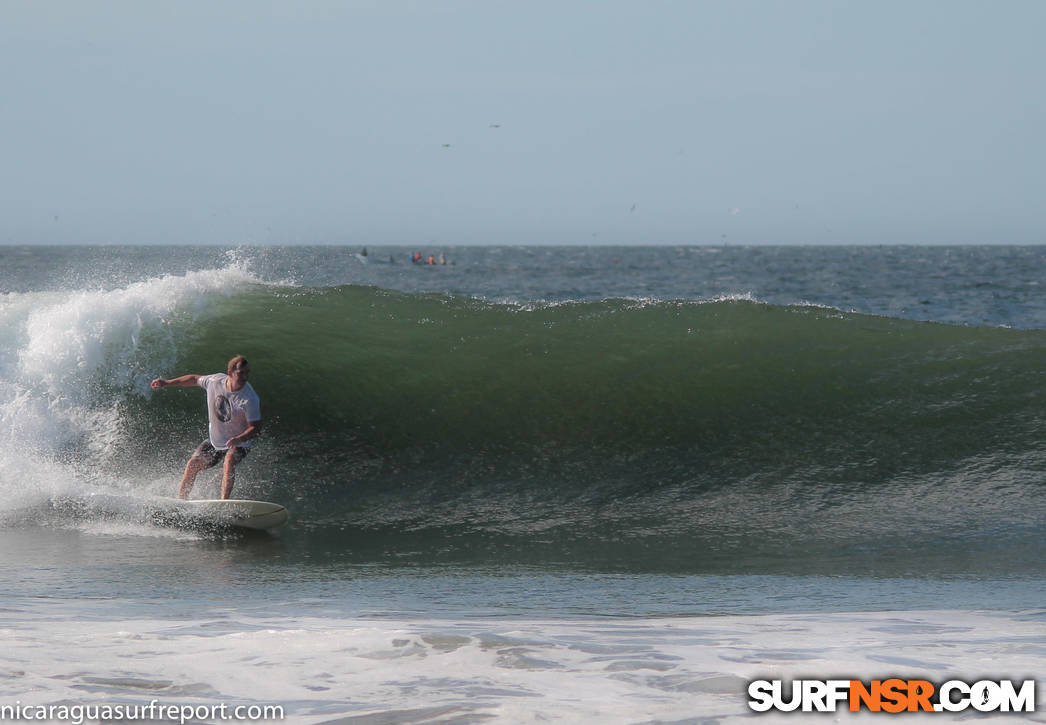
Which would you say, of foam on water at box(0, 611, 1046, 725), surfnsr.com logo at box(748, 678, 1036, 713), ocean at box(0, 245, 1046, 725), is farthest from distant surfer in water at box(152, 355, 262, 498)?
surfnsr.com logo at box(748, 678, 1036, 713)

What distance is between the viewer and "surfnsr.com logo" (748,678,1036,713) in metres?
4.37

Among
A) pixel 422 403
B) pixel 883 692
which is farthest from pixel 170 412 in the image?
pixel 883 692

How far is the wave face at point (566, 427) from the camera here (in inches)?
357

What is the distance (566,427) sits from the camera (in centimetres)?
1188

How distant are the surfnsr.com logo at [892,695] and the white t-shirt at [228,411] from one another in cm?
588

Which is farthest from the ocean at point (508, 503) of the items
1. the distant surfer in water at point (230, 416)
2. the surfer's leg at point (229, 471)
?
the distant surfer in water at point (230, 416)

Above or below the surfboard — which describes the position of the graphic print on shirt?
above

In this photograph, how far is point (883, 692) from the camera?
14.9ft

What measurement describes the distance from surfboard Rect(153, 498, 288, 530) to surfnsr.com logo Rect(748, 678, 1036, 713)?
541cm

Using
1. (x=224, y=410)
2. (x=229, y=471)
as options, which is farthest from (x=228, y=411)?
(x=229, y=471)

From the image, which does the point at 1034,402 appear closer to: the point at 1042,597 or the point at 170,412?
the point at 1042,597

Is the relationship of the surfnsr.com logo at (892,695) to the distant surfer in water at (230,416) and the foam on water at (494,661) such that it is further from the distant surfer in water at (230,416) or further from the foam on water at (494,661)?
the distant surfer in water at (230,416)

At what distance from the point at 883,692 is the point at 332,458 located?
756 cm

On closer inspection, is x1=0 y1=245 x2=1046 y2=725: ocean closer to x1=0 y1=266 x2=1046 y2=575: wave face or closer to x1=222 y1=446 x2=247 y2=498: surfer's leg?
x1=0 y1=266 x2=1046 y2=575: wave face
